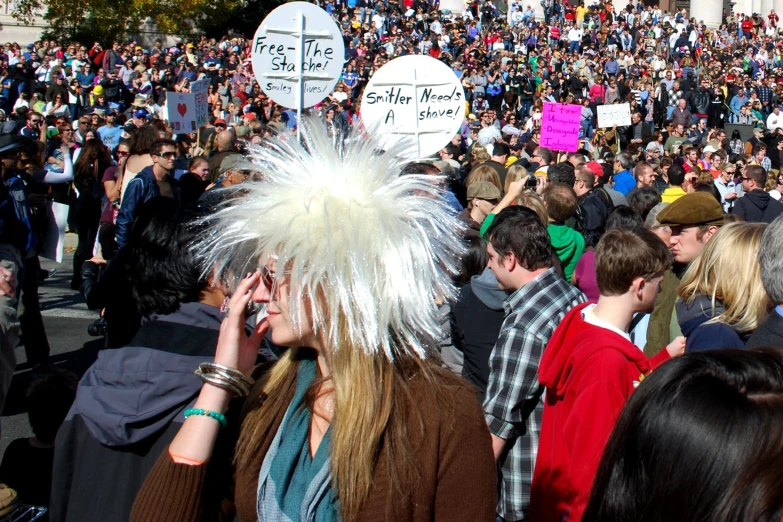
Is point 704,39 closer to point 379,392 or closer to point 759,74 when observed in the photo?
point 759,74

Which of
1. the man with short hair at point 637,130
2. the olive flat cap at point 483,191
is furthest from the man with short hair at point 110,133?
the man with short hair at point 637,130

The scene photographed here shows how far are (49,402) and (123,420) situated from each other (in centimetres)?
148

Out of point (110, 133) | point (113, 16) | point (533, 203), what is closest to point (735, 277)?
point (533, 203)

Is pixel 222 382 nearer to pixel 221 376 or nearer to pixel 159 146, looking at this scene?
pixel 221 376

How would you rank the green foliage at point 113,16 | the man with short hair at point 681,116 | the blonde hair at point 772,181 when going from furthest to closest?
1. the green foliage at point 113,16
2. the man with short hair at point 681,116
3. the blonde hair at point 772,181

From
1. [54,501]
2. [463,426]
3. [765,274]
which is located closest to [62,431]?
[54,501]

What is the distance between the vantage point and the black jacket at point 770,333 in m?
2.50

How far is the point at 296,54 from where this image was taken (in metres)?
7.19

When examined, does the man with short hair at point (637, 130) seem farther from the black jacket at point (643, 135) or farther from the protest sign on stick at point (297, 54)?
the protest sign on stick at point (297, 54)

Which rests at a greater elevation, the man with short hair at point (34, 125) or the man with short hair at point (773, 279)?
the man with short hair at point (773, 279)

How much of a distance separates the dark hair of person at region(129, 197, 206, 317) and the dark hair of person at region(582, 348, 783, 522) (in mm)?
1502

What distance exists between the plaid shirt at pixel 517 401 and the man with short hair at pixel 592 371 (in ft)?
0.38

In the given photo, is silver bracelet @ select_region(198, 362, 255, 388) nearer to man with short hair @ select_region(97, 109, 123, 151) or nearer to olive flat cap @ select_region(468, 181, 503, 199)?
olive flat cap @ select_region(468, 181, 503, 199)

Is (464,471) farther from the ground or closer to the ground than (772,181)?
farther from the ground
